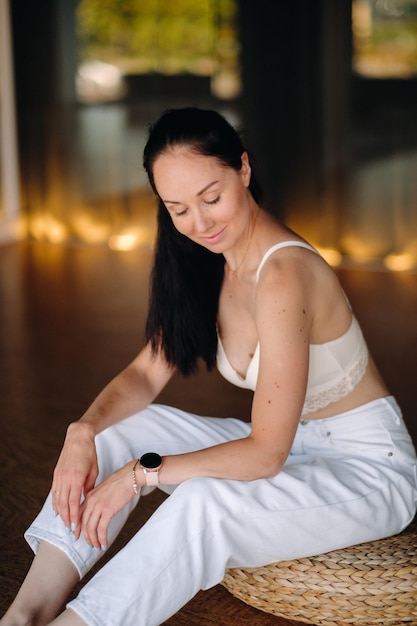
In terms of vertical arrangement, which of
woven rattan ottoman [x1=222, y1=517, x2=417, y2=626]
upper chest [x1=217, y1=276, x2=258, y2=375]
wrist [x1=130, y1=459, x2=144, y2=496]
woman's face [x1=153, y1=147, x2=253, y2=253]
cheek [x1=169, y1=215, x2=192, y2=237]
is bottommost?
woven rattan ottoman [x1=222, y1=517, x2=417, y2=626]

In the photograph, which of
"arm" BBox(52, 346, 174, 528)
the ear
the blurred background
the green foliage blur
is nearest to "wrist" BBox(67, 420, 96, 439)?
"arm" BBox(52, 346, 174, 528)

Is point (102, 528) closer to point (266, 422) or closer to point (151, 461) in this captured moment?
point (151, 461)

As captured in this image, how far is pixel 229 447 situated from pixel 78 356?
2.19 m

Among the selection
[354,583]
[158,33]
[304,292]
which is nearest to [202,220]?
[304,292]

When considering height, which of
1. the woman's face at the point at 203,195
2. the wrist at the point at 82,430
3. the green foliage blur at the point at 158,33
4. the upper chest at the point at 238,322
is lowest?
the wrist at the point at 82,430

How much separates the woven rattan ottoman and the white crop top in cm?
28

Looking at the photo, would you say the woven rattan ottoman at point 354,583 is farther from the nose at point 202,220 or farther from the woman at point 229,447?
the nose at point 202,220

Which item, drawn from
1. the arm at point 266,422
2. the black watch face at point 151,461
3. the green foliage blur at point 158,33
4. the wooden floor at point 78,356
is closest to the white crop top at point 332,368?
the arm at point 266,422

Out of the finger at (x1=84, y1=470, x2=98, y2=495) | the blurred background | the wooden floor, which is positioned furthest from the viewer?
the blurred background

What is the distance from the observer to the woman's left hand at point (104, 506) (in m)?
1.58

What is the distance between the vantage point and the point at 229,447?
61.9 inches

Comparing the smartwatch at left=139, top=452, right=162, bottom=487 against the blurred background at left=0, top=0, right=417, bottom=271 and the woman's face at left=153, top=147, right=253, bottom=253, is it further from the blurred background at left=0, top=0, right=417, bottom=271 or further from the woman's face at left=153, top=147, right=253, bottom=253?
the blurred background at left=0, top=0, right=417, bottom=271

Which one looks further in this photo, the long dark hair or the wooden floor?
the wooden floor

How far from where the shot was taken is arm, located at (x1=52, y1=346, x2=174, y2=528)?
5.30ft
